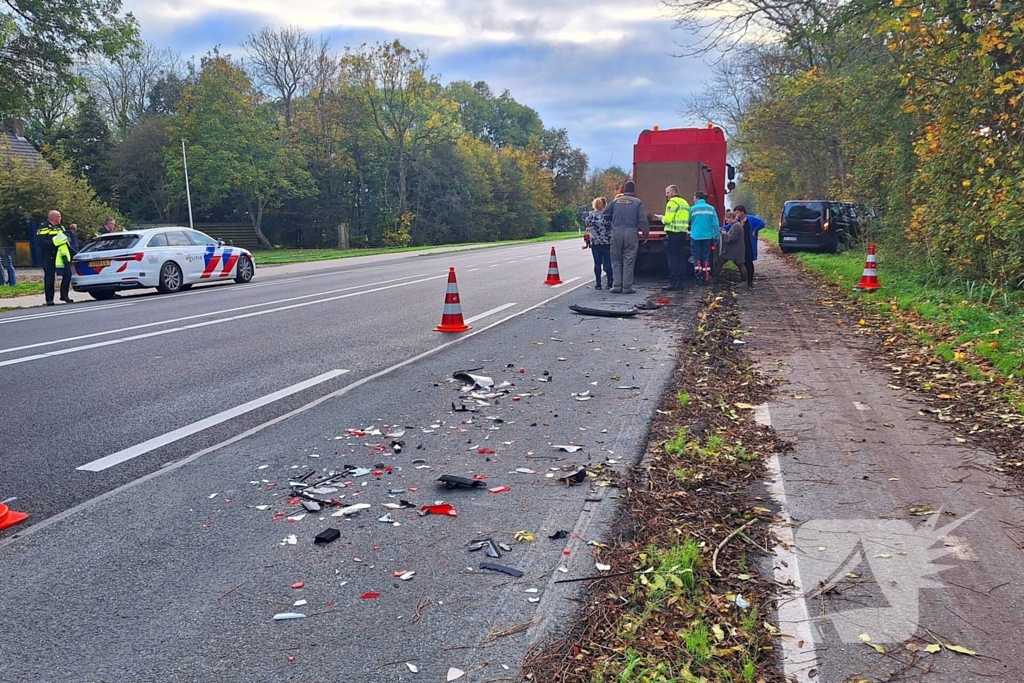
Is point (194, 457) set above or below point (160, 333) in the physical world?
below

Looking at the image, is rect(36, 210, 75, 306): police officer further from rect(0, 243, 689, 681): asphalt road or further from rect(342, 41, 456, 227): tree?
rect(342, 41, 456, 227): tree

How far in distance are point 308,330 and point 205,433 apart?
5.17m

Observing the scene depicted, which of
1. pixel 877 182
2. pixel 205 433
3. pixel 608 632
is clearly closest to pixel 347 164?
pixel 877 182

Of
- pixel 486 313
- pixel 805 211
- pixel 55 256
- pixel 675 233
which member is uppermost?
pixel 805 211

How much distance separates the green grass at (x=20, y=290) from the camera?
60.0ft

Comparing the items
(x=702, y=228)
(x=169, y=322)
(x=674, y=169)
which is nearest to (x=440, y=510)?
(x=169, y=322)

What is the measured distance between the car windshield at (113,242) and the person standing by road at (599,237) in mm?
10208

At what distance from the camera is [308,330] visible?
10805 millimetres

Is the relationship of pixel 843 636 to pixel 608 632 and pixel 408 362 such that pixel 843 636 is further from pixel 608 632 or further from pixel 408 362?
pixel 408 362

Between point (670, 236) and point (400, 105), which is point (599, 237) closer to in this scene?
point (670, 236)

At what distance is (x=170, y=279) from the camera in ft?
59.7

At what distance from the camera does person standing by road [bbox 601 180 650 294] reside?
14.6m

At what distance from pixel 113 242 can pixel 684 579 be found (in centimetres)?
1749

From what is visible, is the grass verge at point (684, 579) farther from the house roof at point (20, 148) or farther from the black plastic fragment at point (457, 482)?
the house roof at point (20, 148)
